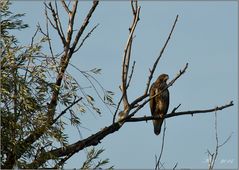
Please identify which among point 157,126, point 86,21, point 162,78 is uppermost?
point 162,78

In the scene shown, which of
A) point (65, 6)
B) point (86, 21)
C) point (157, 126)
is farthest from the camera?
point (157, 126)

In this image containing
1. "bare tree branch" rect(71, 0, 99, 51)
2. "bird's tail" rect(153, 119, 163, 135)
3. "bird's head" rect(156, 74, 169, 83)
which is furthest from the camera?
"bird's head" rect(156, 74, 169, 83)

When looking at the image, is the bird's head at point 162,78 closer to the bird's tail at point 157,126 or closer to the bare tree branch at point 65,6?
the bird's tail at point 157,126

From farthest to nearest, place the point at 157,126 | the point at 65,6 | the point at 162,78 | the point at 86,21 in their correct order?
the point at 162,78 → the point at 157,126 → the point at 65,6 → the point at 86,21

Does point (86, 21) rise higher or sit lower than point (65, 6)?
lower

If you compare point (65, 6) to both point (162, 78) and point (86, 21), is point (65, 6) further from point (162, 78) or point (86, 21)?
point (162, 78)

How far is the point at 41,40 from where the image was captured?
435cm

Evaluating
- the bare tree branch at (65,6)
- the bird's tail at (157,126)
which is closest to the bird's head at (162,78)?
the bird's tail at (157,126)

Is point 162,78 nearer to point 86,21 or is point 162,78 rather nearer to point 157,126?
point 157,126

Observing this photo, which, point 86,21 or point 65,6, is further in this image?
point 65,6

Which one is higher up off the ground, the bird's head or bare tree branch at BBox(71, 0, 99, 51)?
the bird's head

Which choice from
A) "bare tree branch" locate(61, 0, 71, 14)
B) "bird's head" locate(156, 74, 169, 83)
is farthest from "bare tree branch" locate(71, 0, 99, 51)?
"bird's head" locate(156, 74, 169, 83)

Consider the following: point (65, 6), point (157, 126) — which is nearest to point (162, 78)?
point (157, 126)

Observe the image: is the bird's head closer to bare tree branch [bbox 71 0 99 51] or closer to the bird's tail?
the bird's tail
